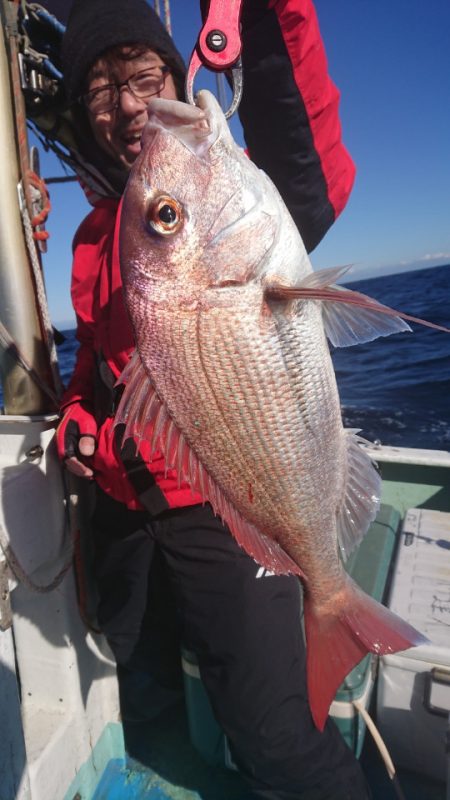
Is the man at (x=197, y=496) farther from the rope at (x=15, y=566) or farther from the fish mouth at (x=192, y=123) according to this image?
the fish mouth at (x=192, y=123)

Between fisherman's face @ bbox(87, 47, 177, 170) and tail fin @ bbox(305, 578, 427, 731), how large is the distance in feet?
6.37

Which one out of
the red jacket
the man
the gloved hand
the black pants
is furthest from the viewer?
the gloved hand

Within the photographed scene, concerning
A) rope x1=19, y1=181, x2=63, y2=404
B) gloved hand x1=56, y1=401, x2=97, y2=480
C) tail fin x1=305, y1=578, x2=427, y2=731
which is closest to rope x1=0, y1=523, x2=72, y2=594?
gloved hand x1=56, y1=401, x2=97, y2=480

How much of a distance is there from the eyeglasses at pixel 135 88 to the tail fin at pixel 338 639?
204 cm

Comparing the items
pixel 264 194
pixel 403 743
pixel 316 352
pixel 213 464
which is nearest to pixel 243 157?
pixel 264 194

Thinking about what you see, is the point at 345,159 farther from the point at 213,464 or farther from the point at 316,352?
the point at 213,464

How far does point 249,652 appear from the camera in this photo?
1.95 m

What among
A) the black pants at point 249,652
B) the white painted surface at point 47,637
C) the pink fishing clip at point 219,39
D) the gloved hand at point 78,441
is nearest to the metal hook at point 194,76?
the pink fishing clip at point 219,39

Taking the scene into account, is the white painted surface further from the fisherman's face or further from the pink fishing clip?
the pink fishing clip

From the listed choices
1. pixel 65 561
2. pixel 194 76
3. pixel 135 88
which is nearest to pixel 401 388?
pixel 65 561

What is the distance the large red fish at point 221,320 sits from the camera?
141 cm

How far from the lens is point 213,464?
151cm

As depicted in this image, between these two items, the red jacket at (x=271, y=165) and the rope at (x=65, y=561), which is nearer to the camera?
the red jacket at (x=271, y=165)

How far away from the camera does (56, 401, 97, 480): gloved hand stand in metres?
2.12
